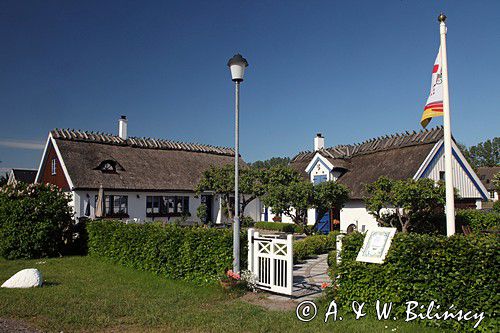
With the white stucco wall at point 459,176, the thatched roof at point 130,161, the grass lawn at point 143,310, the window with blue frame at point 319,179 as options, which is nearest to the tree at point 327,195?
the white stucco wall at point 459,176

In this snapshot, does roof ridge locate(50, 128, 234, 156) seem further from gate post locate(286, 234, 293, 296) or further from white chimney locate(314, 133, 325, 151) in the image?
gate post locate(286, 234, 293, 296)

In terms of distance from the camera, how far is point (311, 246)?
15.6 metres

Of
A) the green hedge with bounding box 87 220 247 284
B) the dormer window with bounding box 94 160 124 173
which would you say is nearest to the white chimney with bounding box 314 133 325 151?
the dormer window with bounding box 94 160 124 173

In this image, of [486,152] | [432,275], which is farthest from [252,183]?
[486,152]

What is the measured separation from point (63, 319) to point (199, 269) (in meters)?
3.77

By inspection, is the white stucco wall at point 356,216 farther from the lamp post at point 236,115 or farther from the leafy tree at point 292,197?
the lamp post at point 236,115

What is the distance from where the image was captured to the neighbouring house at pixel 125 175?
2602cm

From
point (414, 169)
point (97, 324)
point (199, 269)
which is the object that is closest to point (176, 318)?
point (97, 324)

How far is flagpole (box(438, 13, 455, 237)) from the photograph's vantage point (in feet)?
27.6

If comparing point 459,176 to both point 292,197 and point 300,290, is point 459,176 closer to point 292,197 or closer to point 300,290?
point 292,197

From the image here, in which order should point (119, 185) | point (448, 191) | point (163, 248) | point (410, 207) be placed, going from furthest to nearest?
point (119, 185), point (410, 207), point (163, 248), point (448, 191)

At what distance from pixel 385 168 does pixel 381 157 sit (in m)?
1.57

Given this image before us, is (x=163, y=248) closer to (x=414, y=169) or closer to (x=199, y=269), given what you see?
(x=199, y=269)

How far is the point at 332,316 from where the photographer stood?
25.6 feet
